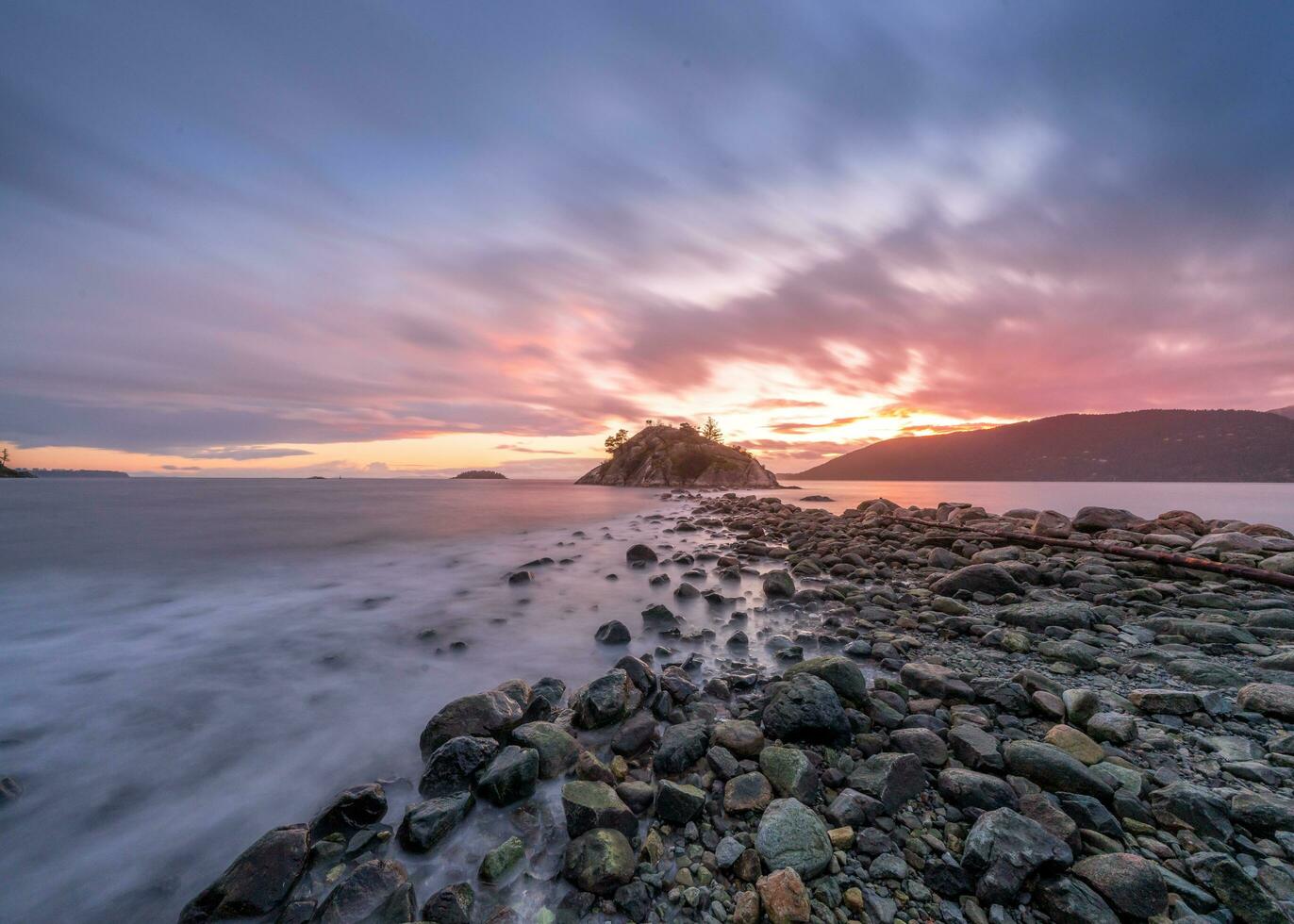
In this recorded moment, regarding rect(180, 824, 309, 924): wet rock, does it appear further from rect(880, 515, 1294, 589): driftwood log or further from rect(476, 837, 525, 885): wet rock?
rect(880, 515, 1294, 589): driftwood log

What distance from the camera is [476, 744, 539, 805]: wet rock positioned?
10.6ft

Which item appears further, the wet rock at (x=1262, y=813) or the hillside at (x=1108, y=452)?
the hillside at (x=1108, y=452)

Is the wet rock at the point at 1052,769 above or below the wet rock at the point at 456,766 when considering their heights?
above

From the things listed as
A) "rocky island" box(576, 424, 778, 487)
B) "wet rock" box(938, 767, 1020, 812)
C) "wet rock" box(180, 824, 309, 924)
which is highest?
"rocky island" box(576, 424, 778, 487)

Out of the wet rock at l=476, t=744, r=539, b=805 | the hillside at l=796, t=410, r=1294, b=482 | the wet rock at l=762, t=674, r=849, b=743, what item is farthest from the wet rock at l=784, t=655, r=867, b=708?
the hillside at l=796, t=410, r=1294, b=482

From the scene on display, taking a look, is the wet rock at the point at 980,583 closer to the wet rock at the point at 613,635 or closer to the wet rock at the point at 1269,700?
the wet rock at the point at 1269,700

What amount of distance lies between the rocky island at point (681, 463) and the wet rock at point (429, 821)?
78.9 meters

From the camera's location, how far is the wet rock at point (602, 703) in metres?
4.18

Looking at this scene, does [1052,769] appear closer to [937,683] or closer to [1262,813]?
[1262,813]

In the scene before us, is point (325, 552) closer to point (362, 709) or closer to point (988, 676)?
point (362, 709)

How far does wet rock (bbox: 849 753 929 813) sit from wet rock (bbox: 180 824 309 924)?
347cm

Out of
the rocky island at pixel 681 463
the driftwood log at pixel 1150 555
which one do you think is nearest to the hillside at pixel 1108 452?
the rocky island at pixel 681 463

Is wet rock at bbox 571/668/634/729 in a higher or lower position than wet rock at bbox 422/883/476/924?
higher

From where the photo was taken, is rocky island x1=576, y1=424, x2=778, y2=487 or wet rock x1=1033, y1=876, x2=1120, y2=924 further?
rocky island x1=576, y1=424, x2=778, y2=487
